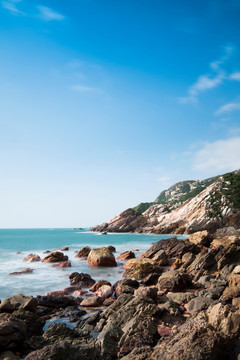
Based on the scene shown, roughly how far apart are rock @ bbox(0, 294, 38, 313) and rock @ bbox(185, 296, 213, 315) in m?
8.89

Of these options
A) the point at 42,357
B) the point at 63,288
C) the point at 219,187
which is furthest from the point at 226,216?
the point at 42,357

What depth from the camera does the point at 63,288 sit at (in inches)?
911

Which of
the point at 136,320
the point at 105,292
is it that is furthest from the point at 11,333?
the point at 105,292

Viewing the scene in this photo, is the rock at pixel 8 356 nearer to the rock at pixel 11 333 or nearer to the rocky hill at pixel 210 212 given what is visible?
the rock at pixel 11 333

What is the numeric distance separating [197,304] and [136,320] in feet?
16.1

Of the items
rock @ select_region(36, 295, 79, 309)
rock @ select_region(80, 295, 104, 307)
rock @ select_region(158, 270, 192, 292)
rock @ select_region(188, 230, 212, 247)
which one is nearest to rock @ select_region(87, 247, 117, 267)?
rock @ select_region(188, 230, 212, 247)

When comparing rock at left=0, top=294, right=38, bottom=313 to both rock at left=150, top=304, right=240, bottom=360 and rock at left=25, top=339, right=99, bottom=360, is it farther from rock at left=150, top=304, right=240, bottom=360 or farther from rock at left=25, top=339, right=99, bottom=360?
rock at left=150, top=304, right=240, bottom=360

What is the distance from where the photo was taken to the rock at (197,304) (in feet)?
46.0

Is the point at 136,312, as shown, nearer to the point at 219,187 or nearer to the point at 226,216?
the point at 226,216

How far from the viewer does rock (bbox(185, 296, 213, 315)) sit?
1402cm

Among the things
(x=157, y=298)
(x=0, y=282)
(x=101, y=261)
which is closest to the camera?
(x=157, y=298)

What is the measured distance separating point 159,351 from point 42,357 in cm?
340

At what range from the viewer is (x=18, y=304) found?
14.8m

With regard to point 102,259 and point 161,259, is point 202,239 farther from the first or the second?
point 102,259
